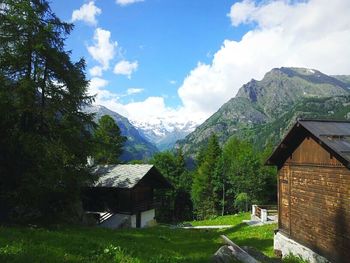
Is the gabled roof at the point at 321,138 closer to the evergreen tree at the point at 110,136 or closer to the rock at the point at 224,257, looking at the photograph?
the rock at the point at 224,257

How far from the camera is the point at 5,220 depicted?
2095cm

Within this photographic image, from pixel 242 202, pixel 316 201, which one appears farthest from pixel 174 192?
pixel 316 201

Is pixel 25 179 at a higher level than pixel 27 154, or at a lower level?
lower

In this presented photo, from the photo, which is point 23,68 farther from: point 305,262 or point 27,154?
point 305,262

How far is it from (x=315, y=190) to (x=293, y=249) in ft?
12.5

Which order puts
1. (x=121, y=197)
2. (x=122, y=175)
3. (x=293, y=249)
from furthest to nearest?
(x=122, y=175), (x=121, y=197), (x=293, y=249)

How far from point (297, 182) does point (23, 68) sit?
17.2 meters

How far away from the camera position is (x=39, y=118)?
73.6 ft

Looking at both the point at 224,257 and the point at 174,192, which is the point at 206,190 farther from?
the point at 224,257

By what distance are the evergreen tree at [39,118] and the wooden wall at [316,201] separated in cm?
1227

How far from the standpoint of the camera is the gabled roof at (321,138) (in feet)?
50.2

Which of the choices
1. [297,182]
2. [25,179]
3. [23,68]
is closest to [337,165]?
[297,182]

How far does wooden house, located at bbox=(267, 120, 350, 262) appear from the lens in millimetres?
15750

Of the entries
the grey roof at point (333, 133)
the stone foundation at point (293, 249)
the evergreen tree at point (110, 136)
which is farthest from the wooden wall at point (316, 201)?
the evergreen tree at point (110, 136)
